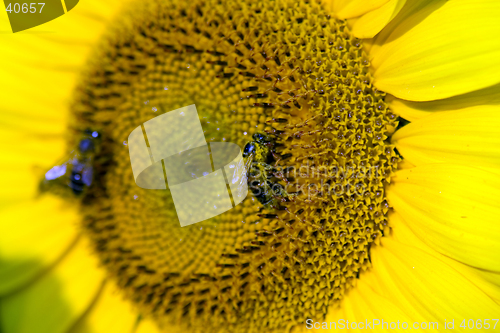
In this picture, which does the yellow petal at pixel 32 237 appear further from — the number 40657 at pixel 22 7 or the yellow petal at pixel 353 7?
the yellow petal at pixel 353 7

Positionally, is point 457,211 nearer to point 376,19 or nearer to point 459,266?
point 459,266

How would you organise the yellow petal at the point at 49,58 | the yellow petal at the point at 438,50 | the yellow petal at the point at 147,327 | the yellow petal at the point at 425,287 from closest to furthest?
the yellow petal at the point at 438,50 < the yellow petal at the point at 425,287 < the yellow petal at the point at 49,58 < the yellow petal at the point at 147,327

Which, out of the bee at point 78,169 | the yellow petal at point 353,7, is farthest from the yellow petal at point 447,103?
the bee at point 78,169

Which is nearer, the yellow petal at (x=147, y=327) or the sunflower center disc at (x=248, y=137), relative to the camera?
the sunflower center disc at (x=248, y=137)

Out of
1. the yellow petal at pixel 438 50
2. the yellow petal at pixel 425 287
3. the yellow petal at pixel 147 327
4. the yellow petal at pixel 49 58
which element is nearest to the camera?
the yellow petal at pixel 438 50

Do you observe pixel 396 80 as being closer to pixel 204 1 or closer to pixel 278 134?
pixel 278 134

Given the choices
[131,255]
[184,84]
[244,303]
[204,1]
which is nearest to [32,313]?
[131,255]

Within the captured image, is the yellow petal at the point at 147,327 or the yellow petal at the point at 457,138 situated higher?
the yellow petal at the point at 457,138
